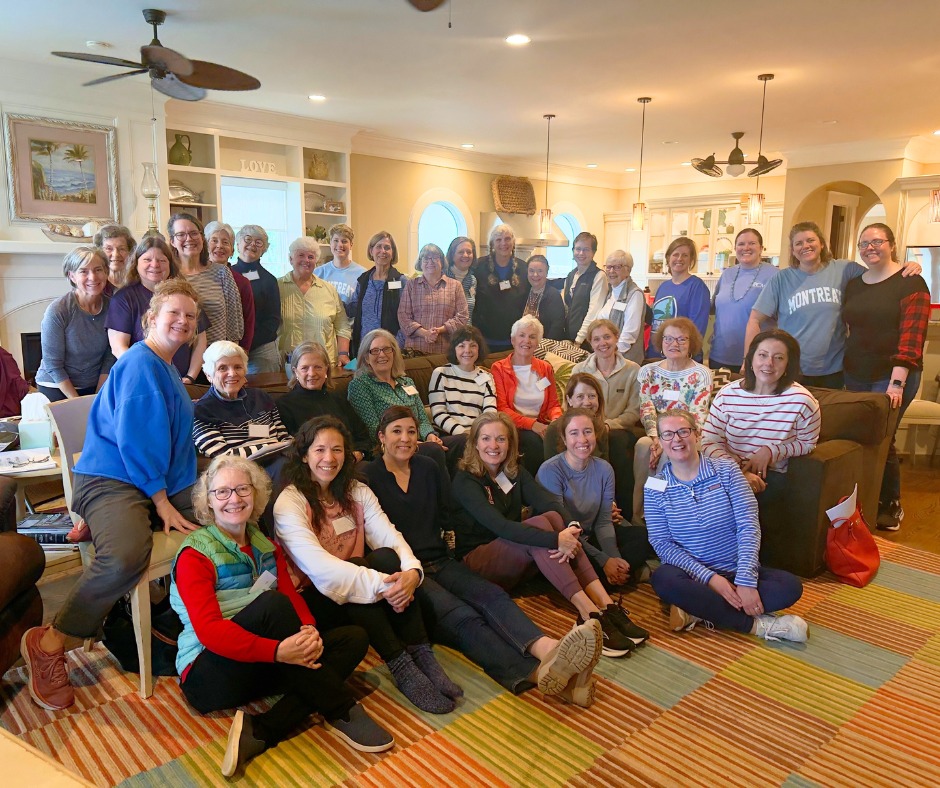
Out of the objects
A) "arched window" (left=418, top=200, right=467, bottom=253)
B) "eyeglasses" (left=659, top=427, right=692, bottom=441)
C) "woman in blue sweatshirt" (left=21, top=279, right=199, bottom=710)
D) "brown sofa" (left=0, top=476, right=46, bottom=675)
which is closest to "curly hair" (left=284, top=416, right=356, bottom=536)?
"woman in blue sweatshirt" (left=21, top=279, right=199, bottom=710)

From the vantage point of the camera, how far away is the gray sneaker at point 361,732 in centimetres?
193

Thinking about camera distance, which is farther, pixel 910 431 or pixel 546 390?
pixel 910 431

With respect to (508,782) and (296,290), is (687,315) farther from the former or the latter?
(508,782)

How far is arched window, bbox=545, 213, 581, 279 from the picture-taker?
10930 millimetres

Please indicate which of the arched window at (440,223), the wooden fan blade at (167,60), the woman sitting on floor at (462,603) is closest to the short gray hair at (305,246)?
the wooden fan blade at (167,60)

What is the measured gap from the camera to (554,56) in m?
4.78

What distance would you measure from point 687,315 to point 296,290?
7.73 ft

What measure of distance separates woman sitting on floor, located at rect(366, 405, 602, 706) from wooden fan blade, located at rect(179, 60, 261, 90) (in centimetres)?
243

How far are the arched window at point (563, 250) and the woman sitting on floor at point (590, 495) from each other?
804cm

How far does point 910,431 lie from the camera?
5273mm

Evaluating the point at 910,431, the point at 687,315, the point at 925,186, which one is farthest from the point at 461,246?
the point at 925,186

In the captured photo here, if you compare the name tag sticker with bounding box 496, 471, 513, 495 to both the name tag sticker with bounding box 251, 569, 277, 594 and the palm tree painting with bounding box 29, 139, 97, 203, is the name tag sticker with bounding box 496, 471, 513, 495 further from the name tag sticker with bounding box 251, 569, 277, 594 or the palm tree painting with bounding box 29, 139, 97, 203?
the palm tree painting with bounding box 29, 139, 97, 203

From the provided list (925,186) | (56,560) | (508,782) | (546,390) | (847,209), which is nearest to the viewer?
(508,782)

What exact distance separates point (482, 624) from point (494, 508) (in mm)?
490
